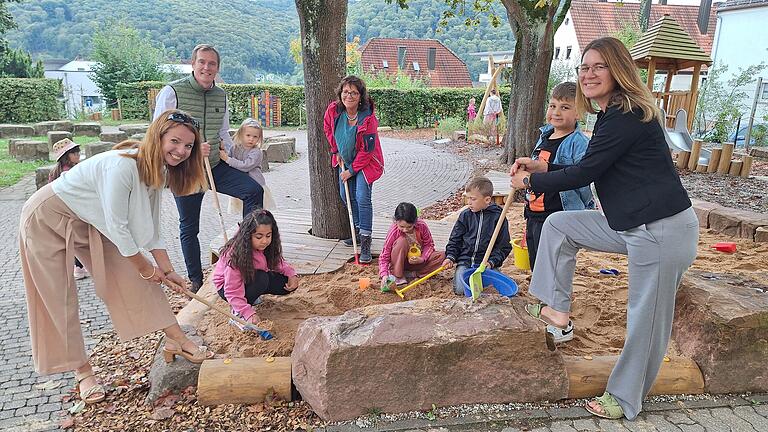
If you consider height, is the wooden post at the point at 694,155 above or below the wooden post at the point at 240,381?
above

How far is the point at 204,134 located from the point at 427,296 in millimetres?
2179

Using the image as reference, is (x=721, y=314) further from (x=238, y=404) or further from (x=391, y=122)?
(x=391, y=122)

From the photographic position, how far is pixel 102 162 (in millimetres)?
2637

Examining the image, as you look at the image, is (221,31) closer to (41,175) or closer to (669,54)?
(41,175)

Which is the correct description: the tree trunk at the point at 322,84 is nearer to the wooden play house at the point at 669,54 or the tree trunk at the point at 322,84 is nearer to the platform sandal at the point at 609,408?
the platform sandal at the point at 609,408

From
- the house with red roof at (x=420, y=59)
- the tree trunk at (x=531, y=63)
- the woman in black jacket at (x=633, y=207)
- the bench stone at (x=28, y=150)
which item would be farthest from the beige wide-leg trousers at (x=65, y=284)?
the house with red roof at (x=420, y=59)

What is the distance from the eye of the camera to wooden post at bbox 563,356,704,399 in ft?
9.32

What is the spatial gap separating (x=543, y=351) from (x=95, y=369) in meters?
2.74

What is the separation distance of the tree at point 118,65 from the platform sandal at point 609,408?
28356 mm

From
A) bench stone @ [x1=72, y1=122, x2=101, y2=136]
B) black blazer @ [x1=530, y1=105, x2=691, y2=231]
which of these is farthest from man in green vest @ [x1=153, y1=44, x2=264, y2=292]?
bench stone @ [x1=72, y1=122, x2=101, y2=136]

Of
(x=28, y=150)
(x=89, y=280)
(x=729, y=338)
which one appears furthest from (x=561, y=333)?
(x=28, y=150)

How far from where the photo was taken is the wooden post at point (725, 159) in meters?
9.72

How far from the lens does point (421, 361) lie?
8.55ft

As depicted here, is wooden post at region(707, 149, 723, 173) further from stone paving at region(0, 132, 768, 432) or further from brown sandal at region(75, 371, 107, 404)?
brown sandal at region(75, 371, 107, 404)
